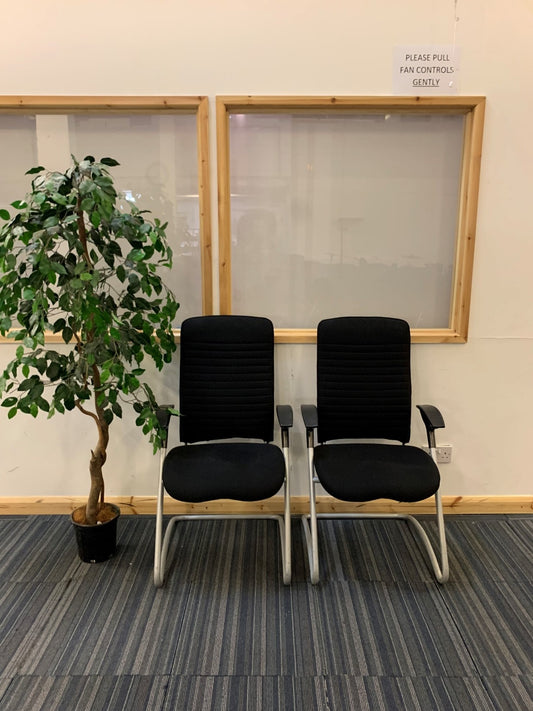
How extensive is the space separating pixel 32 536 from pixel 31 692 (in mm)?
961

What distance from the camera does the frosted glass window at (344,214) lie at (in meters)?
2.30

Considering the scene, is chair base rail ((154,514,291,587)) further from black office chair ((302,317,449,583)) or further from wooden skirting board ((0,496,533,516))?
black office chair ((302,317,449,583))

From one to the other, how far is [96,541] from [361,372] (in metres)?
1.47

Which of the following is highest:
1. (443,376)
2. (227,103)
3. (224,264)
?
(227,103)

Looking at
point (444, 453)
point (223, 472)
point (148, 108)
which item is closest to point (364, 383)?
point (444, 453)

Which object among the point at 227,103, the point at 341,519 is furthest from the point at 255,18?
the point at 341,519

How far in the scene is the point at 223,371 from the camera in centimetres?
226

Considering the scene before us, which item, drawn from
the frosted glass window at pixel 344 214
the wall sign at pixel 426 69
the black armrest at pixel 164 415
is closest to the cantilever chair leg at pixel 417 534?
the black armrest at pixel 164 415

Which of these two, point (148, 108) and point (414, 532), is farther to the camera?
point (414, 532)

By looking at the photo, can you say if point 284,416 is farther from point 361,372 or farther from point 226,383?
point 361,372

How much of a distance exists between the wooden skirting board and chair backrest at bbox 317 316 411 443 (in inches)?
20.2

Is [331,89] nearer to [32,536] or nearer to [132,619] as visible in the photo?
[132,619]

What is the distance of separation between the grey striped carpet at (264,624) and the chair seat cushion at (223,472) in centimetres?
47

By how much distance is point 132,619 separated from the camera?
6.09 ft
